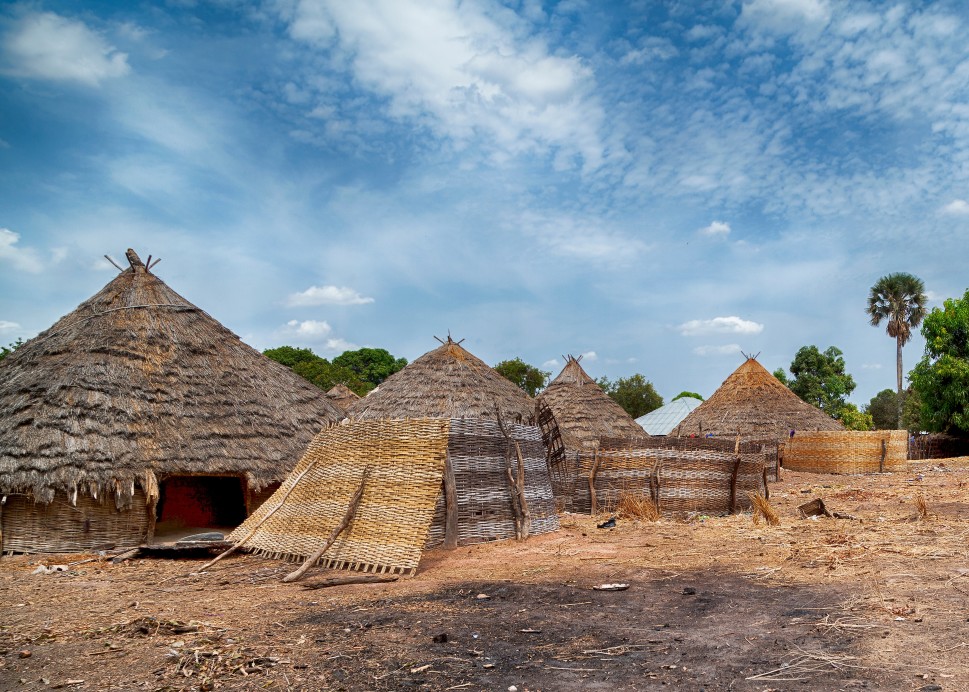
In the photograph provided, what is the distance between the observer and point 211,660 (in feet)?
17.1

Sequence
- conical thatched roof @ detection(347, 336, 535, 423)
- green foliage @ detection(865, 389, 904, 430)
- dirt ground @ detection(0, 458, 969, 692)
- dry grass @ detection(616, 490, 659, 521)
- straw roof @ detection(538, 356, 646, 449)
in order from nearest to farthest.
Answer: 1. dirt ground @ detection(0, 458, 969, 692)
2. dry grass @ detection(616, 490, 659, 521)
3. conical thatched roof @ detection(347, 336, 535, 423)
4. straw roof @ detection(538, 356, 646, 449)
5. green foliage @ detection(865, 389, 904, 430)

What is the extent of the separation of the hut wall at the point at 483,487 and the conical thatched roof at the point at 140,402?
4.96 meters

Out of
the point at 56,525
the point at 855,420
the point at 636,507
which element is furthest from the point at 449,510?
the point at 855,420

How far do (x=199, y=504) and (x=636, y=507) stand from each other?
9864 mm

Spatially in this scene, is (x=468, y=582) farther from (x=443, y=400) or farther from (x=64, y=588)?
(x=443, y=400)

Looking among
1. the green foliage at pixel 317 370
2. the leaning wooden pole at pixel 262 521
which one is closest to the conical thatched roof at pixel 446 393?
the leaning wooden pole at pixel 262 521

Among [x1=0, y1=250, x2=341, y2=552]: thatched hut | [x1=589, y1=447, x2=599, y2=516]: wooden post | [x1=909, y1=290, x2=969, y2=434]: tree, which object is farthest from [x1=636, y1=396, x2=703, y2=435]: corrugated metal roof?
[x1=0, y1=250, x2=341, y2=552]: thatched hut

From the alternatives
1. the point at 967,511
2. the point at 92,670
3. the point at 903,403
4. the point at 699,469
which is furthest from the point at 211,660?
the point at 903,403

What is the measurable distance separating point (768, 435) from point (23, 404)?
27.3m

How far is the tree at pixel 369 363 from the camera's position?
53.3m

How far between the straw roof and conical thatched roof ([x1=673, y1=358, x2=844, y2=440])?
5814mm

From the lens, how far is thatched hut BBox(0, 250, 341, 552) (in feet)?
39.7

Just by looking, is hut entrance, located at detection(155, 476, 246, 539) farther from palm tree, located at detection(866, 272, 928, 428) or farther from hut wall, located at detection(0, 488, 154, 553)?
palm tree, located at detection(866, 272, 928, 428)

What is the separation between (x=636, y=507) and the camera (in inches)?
535
